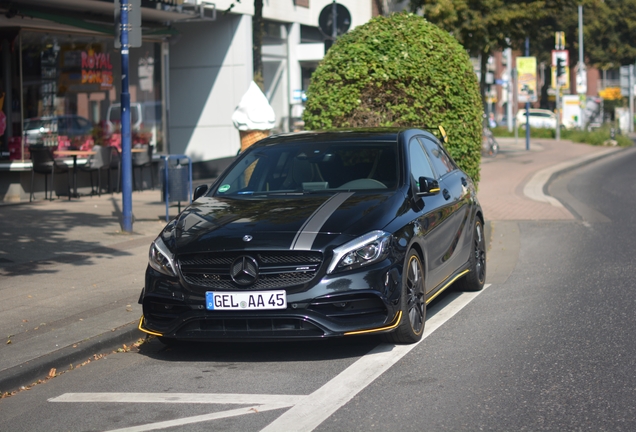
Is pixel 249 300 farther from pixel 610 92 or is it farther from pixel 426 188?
pixel 610 92

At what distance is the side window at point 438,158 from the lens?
8414mm

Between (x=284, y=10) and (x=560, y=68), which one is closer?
(x=284, y=10)

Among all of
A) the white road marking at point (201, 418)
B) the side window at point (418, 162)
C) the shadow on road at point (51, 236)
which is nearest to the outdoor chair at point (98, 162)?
the shadow on road at point (51, 236)

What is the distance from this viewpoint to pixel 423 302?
6.88 metres

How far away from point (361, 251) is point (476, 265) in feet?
9.86

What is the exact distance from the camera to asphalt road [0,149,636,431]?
4992 mm

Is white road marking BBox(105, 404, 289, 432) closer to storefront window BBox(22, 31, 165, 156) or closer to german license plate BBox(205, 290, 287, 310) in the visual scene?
german license plate BBox(205, 290, 287, 310)

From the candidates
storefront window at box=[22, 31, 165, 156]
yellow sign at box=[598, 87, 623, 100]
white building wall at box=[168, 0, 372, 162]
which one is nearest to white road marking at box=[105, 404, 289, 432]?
storefront window at box=[22, 31, 165, 156]

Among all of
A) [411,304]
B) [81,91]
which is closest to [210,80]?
[81,91]

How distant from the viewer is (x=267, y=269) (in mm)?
6074

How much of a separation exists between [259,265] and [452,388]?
4.65ft

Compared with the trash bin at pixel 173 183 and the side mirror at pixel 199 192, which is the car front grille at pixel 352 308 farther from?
the trash bin at pixel 173 183

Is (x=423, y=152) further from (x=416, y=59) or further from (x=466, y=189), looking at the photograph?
(x=416, y=59)

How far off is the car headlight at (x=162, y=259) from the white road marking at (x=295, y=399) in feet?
3.09
